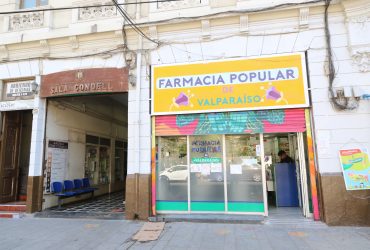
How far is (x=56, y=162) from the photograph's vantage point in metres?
8.77

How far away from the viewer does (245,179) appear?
6875 millimetres

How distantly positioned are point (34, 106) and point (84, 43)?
8.44 feet

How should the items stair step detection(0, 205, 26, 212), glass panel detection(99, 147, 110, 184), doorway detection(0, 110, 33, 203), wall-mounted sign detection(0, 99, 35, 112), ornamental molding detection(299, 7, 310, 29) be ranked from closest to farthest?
ornamental molding detection(299, 7, 310, 29), stair step detection(0, 205, 26, 212), wall-mounted sign detection(0, 99, 35, 112), doorway detection(0, 110, 33, 203), glass panel detection(99, 147, 110, 184)

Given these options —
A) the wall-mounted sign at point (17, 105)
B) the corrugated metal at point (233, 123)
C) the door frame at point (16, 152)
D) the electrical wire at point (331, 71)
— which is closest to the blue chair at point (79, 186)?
the door frame at point (16, 152)

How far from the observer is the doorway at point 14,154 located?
8.62 metres

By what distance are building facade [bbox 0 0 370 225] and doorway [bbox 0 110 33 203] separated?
160 centimetres

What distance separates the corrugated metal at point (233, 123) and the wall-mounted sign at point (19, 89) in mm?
4568

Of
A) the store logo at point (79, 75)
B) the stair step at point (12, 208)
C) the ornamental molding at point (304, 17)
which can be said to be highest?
the ornamental molding at point (304, 17)

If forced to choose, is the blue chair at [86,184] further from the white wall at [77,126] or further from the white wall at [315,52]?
the white wall at [315,52]

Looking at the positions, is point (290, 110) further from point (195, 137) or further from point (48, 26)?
point (48, 26)

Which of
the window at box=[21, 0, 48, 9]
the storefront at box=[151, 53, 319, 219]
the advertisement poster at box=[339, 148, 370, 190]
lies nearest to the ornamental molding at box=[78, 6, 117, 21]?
the window at box=[21, 0, 48, 9]

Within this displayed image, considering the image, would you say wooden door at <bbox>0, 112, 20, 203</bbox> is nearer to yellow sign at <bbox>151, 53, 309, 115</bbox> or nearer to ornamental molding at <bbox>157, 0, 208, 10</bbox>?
yellow sign at <bbox>151, 53, 309, 115</bbox>

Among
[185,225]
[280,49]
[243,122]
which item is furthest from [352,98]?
[185,225]

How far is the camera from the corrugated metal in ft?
21.4
